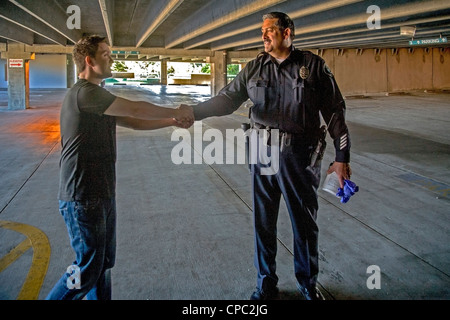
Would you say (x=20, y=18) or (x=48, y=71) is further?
(x=48, y=71)

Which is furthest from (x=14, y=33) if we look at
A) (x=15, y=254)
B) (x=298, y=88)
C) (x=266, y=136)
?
(x=298, y=88)

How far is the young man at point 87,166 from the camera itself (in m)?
2.71

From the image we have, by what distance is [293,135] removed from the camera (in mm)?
3277

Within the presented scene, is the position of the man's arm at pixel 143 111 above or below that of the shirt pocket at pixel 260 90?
below

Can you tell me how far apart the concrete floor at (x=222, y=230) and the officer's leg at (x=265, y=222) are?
260 millimetres

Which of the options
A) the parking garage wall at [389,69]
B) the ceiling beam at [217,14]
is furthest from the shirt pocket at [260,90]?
the parking garage wall at [389,69]

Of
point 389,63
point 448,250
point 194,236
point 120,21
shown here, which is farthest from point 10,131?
point 389,63

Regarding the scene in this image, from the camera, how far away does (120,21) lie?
1869 centimetres

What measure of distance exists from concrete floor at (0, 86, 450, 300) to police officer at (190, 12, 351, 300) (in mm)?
354

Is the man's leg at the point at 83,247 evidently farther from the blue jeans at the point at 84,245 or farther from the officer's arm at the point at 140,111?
the officer's arm at the point at 140,111

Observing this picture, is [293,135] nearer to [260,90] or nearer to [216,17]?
[260,90]

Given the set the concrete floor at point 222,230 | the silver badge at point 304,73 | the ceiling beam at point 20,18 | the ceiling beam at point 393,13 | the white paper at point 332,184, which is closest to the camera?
the silver badge at point 304,73

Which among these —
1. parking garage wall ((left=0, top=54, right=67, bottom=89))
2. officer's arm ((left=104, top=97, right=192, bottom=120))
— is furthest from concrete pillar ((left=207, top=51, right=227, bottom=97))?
parking garage wall ((left=0, top=54, right=67, bottom=89))

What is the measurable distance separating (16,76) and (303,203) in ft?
73.7
